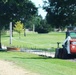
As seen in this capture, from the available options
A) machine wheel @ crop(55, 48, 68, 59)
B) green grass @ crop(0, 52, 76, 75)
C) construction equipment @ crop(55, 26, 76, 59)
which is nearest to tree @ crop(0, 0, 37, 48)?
machine wheel @ crop(55, 48, 68, 59)

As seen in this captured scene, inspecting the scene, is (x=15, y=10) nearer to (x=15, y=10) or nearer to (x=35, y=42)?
(x=15, y=10)

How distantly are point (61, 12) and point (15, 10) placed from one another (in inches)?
253

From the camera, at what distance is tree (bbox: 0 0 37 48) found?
1799 inches

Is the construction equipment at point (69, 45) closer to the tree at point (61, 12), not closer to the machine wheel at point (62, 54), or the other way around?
the machine wheel at point (62, 54)

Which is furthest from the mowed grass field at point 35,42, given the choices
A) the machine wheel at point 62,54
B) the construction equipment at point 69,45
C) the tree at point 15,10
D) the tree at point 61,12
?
the construction equipment at point 69,45

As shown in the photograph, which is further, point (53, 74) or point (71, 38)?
point (71, 38)

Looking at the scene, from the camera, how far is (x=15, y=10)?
46250mm

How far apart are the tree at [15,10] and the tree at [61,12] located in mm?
3174

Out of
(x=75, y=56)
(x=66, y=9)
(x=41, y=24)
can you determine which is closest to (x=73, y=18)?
(x=66, y=9)

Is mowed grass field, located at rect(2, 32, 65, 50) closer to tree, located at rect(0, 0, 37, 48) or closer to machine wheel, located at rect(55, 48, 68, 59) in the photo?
tree, located at rect(0, 0, 37, 48)

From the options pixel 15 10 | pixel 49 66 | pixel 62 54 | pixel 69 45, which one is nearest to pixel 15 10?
pixel 15 10

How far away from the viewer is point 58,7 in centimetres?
4844

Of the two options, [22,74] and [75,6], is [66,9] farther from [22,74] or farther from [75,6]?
[22,74]

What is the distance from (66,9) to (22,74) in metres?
33.6
